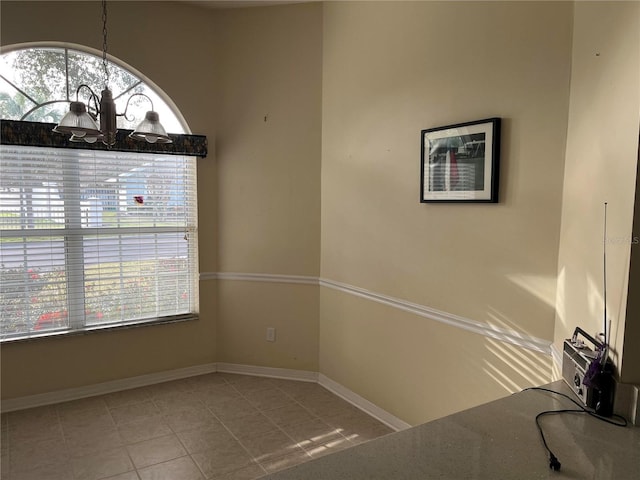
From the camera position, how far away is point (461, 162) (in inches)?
92.7

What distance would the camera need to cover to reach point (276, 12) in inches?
139

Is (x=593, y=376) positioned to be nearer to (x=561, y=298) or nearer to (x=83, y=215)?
(x=561, y=298)

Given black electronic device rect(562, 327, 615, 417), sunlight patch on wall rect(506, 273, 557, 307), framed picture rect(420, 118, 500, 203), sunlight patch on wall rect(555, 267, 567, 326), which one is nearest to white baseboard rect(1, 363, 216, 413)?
framed picture rect(420, 118, 500, 203)

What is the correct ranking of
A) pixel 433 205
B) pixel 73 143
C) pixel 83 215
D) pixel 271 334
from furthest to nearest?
pixel 271 334
pixel 83 215
pixel 73 143
pixel 433 205

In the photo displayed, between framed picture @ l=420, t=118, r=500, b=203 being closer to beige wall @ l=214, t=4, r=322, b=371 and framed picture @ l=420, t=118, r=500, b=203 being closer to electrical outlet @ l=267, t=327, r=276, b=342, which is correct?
beige wall @ l=214, t=4, r=322, b=371

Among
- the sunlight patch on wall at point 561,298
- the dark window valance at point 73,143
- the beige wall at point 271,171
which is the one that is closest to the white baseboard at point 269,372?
the beige wall at point 271,171

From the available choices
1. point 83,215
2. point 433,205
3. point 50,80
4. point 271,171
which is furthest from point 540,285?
point 50,80

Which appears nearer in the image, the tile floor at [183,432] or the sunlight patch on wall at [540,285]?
the sunlight patch on wall at [540,285]

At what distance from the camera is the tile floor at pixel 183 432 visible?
2.50m

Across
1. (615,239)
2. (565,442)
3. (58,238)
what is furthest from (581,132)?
(58,238)

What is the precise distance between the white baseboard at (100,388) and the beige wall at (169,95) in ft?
0.14

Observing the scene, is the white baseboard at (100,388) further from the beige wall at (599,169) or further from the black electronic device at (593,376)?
the black electronic device at (593,376)

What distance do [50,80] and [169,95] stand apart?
2.67 feet

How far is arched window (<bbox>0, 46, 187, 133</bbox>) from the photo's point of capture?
10.1 feet
